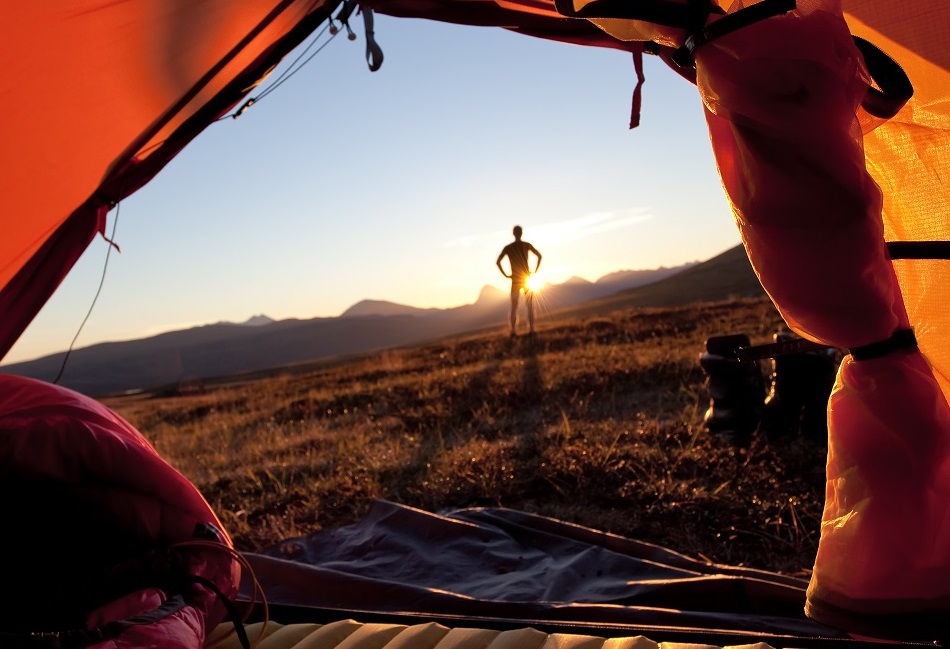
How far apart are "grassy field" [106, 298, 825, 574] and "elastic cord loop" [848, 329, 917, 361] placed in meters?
1.55

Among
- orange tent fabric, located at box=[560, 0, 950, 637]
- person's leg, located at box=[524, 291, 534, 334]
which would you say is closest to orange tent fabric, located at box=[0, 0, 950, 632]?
orange tent fabric, located at box=[560, 0, 950, 637]

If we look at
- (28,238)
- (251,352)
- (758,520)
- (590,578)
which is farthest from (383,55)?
(251,352)

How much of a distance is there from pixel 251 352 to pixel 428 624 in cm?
10517

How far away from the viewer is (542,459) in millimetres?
4406

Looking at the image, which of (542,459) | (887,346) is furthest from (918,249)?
(542,459)

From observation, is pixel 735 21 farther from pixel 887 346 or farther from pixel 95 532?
pixel 95 532

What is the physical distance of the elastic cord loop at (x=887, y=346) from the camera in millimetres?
1589

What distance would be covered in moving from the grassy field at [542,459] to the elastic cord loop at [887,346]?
1550 mm

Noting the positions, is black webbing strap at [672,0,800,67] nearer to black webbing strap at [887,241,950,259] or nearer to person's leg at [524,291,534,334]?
black webbing strap at [887,241,950,259]

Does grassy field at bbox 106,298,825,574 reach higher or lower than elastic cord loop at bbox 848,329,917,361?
lower

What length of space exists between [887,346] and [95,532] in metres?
2.28

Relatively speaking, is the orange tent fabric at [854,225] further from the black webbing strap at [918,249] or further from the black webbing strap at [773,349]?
the black webbing strap at [773,349]

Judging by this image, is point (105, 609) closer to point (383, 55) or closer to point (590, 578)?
point (590, 578)

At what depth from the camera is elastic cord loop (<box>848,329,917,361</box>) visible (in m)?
1.59
